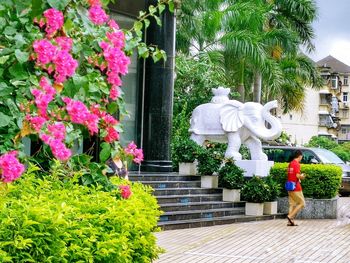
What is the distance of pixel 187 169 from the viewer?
17.0 metres

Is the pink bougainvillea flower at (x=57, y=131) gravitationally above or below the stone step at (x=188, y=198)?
above

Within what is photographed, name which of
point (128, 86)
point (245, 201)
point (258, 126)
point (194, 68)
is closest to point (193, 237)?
point (245, 201)

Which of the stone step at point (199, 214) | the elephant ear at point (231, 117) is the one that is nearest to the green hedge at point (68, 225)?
the stone step at point (199, 214)

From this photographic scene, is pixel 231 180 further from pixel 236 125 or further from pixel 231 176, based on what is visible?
pixel 236 125

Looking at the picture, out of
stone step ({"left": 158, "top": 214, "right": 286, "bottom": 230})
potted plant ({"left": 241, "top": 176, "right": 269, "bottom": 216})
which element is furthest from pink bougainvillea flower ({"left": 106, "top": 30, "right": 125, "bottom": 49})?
potted plant ({"left": 241, "top": 176, "right": 269, "bottom": 216})

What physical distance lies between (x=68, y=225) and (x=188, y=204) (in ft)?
37.6

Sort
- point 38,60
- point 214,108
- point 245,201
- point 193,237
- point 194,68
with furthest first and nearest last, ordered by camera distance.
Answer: point 194,68 → point 214,108 → point 245,201 → point 193,237 → point 38,60

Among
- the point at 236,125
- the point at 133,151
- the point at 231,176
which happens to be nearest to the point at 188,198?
the point at 231,176

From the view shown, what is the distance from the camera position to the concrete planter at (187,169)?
17031 millimetres

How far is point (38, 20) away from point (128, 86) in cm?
1432

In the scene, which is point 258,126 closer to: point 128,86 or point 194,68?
point 128,86

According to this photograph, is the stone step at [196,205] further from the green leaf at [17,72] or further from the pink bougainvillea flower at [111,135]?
the green leaf at [17,72]

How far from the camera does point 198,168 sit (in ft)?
55.6

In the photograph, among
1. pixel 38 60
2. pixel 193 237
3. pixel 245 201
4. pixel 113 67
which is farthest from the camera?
pixel 245 201
